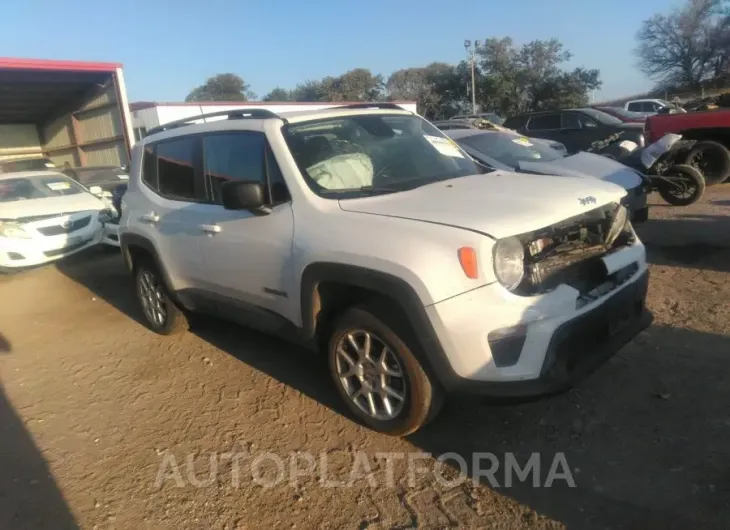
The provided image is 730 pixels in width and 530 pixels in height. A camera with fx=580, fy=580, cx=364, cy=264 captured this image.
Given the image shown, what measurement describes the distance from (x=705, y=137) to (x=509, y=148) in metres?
3.82

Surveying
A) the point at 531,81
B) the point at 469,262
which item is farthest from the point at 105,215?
the point at 531,81

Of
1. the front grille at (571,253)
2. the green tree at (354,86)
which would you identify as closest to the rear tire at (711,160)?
the front grille at (571,253)

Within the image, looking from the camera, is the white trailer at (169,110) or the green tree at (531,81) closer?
the white trailer at (169,110)

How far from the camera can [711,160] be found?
9.25 m

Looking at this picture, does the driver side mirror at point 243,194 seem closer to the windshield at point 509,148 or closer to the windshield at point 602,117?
the windshield at point 509,148

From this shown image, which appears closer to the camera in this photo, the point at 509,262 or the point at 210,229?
the point at 509,262

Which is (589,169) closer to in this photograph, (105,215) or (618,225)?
(618,225)

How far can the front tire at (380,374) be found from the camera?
3.03 metres

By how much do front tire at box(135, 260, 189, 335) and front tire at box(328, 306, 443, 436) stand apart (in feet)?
7.34

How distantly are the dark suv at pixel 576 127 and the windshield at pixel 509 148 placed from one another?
5.60m

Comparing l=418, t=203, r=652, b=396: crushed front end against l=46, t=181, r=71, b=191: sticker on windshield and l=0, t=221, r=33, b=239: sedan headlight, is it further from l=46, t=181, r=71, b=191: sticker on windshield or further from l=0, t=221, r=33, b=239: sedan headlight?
l=46, t=181, r=71, b=191: sticker on windshield

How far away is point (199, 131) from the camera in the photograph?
4.41 m

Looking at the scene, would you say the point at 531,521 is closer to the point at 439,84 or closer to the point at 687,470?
the point at 687,470

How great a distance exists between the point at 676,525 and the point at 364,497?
4.61ft
